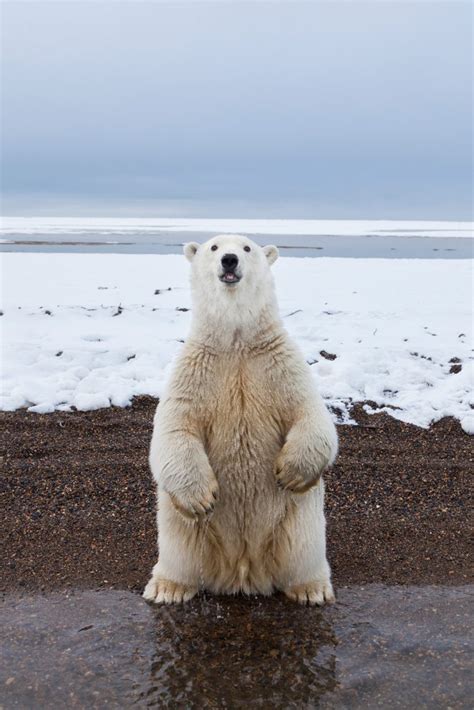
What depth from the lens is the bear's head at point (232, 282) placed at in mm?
3461

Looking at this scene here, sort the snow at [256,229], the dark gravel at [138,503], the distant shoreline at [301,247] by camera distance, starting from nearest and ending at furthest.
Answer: the dark gravel at [138,503], the distant shoreline at [301,247], the snow at [256,229]

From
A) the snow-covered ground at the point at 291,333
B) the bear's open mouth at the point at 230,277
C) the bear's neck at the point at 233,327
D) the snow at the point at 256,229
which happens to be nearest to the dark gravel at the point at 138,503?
the snow-covered ground at the point at 291,333

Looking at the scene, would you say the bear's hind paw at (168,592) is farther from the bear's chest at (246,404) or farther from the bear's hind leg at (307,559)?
the bear's chest at (246,404)

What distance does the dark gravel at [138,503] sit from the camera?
12.9ft

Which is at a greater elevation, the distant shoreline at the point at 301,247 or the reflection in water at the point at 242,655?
the distant shoreline at the point at 301,247

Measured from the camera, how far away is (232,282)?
3459 mm

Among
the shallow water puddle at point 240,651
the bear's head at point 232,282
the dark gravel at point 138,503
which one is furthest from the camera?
the dark gravel at point 138,503

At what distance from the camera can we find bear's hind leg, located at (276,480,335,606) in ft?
11.4

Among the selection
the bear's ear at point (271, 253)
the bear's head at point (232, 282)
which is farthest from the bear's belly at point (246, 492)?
the bear's ear at point (271, 253)

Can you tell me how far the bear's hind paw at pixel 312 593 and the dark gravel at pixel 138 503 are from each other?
250 millimetres

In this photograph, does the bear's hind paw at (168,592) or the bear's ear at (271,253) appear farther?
the bear's ear at (271,253)

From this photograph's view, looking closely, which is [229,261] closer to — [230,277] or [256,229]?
[230,277]

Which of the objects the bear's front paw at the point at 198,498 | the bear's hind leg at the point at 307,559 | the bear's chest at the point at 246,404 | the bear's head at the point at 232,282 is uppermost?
the bear's head at the point at 232,282

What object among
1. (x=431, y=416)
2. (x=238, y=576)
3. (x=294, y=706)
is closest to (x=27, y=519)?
(x=238, y=576)
